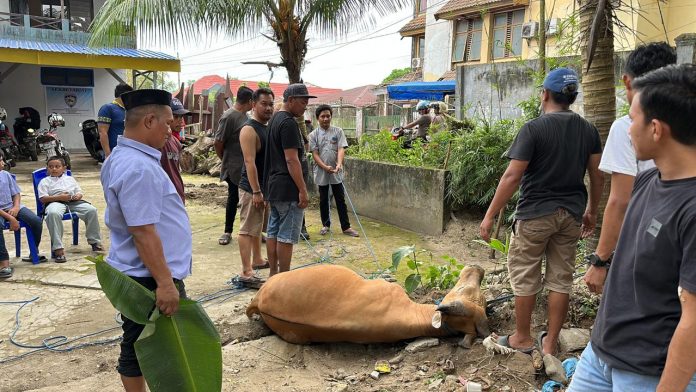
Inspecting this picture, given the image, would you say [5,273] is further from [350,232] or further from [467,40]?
[467,40]

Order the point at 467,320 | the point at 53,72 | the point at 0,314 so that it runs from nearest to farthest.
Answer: the point at 467,320 < the point at 0,314 < the point at 53,72

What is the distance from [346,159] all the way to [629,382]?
7144 millimetres

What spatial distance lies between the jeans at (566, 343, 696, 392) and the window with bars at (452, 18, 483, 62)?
19712 mm

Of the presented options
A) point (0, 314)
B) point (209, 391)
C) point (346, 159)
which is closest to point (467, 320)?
point (209, 391)

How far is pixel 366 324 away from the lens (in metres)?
3.53

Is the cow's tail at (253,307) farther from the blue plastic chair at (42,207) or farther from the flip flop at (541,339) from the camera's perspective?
the blue plastic chair at (42,207)

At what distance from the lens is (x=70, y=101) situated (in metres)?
17.8

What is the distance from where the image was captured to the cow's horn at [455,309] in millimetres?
3359

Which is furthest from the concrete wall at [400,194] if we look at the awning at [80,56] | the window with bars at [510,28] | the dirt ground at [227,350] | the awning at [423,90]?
the window with bars at [510,28]

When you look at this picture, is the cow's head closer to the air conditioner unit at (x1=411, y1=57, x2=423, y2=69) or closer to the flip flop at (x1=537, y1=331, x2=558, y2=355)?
the flip flop at (x1=537, y1=331, x2=558, y2=355)

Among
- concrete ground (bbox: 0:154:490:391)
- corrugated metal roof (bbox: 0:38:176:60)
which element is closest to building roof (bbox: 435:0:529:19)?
corrugated metal roof (bbox: 0:38:176:60)

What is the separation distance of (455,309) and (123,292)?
6.38 ft

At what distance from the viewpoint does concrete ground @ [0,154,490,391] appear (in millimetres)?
3461

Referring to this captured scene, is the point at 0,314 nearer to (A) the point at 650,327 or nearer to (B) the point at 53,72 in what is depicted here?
(A) the point at 650,327
